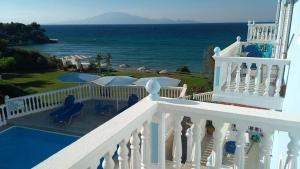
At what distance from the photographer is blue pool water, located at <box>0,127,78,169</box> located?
8.27m

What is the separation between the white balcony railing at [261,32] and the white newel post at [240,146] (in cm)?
1060

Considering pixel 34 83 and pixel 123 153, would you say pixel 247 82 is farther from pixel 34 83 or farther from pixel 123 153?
pixel 34 83

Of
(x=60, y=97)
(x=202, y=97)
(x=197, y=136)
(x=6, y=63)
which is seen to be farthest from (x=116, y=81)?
(x=6, y=63)

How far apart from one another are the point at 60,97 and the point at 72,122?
7.76 feet

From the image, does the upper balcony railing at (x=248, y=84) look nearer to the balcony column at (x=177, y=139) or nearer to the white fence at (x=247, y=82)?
the white fence at (x=247, y=82)

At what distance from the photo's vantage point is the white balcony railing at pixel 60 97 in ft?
34.2

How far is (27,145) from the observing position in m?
9.34

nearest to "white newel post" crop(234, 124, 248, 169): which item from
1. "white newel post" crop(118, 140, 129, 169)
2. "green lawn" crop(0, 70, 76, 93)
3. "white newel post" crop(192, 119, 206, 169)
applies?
"white newel post" crop(192, 119, 206, 169)

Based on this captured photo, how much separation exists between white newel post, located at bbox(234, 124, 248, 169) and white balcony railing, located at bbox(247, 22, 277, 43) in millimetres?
10600

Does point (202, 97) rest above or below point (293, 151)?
below

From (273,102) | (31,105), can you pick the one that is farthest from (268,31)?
(31,105)

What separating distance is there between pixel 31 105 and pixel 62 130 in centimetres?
269

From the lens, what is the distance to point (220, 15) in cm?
7662

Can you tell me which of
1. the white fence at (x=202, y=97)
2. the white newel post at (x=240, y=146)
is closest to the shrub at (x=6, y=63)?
the white fence at (x=202, y=97)
